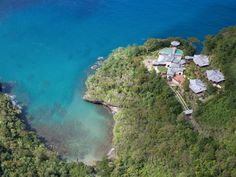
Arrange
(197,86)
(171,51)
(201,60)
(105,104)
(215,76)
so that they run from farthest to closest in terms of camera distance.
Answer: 1. (171,51)
2. (105,104)
3. (201,60)
4. (215,76)
5. (197,86)

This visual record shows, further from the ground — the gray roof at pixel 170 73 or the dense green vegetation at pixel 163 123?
the gray roof at pixel 170 73

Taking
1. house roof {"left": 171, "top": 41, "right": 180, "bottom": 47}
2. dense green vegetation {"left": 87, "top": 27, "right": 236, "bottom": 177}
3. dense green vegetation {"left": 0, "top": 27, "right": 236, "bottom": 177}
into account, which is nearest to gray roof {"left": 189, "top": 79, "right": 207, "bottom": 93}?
dense green vegetation {"left": 0, "top": 27, "right": 236, "bottom": 177}

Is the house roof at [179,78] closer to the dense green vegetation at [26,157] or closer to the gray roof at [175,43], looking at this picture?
the gray roof at [175,43]

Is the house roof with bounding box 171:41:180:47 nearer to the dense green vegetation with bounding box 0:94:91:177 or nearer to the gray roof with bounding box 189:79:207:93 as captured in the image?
the gray roof with bounding box 189:79:207:93

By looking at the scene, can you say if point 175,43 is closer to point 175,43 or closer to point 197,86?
point 175,43

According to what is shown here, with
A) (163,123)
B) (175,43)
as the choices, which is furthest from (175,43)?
(163,123)

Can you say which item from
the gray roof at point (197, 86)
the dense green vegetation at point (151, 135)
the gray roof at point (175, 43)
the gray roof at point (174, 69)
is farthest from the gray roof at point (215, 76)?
the gray roof at point (175, 43)

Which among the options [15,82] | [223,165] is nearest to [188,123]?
[223,165]
